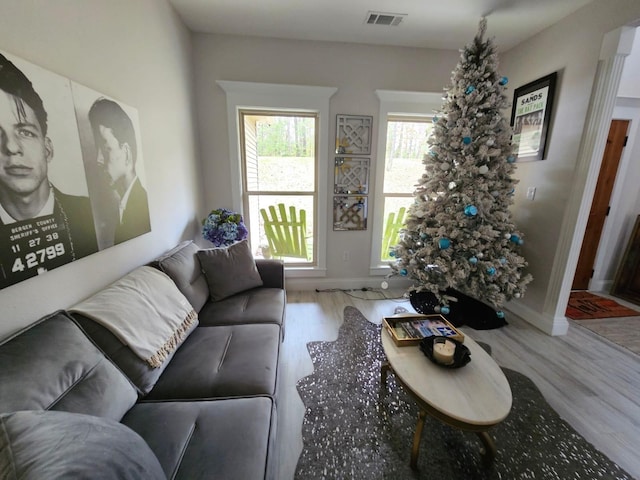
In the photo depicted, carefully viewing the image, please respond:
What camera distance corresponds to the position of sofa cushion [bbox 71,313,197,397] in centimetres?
109

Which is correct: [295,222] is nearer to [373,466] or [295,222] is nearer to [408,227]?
[408,227]

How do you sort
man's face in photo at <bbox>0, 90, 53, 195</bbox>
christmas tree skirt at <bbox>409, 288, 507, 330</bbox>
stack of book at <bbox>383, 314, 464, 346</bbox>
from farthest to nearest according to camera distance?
christmas tree skirt at <bbox>409, 288, 507, 330</bbox> < stack of book at <bbox>383, 314, 464, 346</bbox> < man's face in photo at <bbox>0, 90, 53, 195</bbox>

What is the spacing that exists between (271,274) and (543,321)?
2504mm

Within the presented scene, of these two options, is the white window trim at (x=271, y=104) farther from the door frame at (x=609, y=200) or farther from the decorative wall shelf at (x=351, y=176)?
the door frame at (x=609, y=200)

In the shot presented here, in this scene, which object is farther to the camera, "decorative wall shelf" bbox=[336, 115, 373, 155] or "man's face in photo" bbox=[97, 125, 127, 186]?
"decorative wall shelf" bbox=[336, 115, 373, 155]

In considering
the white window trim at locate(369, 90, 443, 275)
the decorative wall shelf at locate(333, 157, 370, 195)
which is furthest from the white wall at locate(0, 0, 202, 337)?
the white window trim at locate(369, 90, 443, 275)

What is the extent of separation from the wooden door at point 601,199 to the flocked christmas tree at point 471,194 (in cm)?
153

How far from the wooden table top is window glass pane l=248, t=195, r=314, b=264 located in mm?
1960

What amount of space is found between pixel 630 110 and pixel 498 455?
3.83m

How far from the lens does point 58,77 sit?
1138mm

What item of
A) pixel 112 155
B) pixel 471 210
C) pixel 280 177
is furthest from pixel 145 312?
pixel 471 210

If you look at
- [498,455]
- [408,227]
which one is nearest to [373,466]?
[498,455]

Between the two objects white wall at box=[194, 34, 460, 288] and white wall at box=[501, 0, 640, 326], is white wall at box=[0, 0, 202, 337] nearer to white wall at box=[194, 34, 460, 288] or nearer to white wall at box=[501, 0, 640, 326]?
white wall at box=[194, 34, 460, 288]

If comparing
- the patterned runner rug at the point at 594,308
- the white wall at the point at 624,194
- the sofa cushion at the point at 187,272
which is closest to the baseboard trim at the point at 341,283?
the sofa cushion at the point at 187,272
